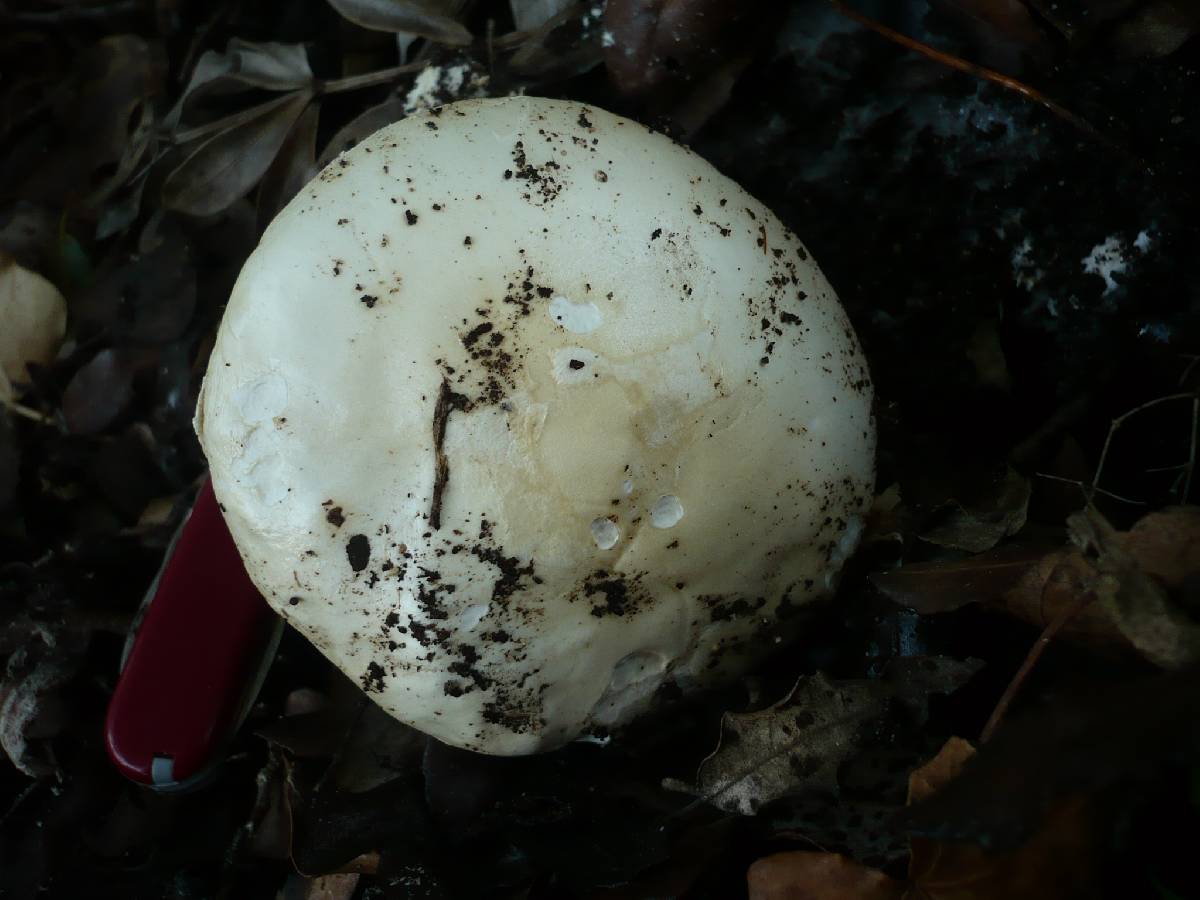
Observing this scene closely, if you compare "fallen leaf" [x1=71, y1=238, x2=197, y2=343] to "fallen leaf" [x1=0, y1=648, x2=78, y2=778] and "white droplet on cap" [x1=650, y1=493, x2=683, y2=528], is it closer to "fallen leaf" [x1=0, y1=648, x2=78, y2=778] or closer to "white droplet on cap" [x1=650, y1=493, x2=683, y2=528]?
"fallen leaf" [x1=0, y1=648, x2=78, y2=778]

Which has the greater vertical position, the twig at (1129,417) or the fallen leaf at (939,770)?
the twig at (1129,417)

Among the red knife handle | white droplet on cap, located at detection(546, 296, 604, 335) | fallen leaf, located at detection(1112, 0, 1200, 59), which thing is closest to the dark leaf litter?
fallen leaf, located at detection(1112, 0, 1200, 59)

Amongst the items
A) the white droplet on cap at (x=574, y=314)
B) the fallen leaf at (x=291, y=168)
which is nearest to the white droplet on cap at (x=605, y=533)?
the white droplet on cap at (x=574, y=314)

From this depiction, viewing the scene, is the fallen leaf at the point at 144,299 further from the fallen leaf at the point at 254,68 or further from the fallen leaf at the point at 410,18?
the fallen leaf at the point at 410,18

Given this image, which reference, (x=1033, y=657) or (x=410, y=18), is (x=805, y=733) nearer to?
(x=1033, y=657)

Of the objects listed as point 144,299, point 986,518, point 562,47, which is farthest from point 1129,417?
point 144,299

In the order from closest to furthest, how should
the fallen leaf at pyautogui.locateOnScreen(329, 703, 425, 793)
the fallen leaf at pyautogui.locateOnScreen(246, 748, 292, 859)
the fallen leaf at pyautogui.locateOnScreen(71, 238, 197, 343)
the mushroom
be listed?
1. the mushroom
2. the fallen leaf at pyautogui.locateOnScreen(329, 703, 425, 793)
3. the fallen leaf at pyautogui.locateOnScreen(246, 748, 292, 859)
4. the fallen leaf at pyautogui.locateOnScreen(71, 238, 197, 343)

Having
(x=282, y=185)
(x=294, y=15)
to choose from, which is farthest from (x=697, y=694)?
(x=294, y=15)
